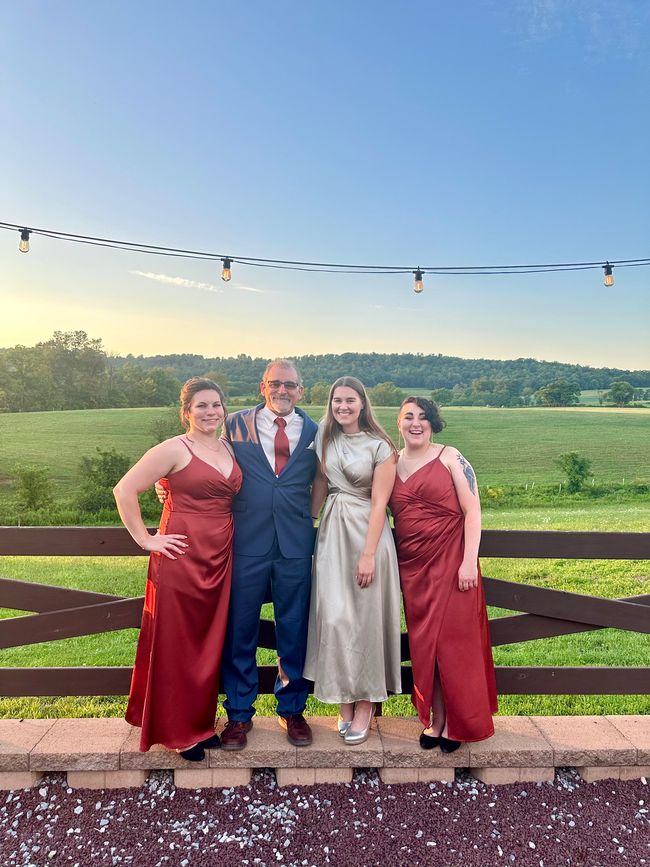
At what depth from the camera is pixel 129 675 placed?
296 centimetres

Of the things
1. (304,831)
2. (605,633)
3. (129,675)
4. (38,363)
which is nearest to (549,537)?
(304,831)

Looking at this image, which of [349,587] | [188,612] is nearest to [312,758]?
[349,587]

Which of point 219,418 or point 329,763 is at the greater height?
point 219,418

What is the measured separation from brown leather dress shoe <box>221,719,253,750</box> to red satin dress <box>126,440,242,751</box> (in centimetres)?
13

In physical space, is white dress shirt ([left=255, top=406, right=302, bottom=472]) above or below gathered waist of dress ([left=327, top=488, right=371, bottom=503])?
above

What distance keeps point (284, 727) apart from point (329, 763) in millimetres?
321

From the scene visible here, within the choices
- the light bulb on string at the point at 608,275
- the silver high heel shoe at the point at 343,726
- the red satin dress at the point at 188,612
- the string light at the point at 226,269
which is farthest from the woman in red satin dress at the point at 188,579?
the light bulb on string at the point at 608,275

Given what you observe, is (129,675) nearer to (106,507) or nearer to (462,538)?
(462,538)

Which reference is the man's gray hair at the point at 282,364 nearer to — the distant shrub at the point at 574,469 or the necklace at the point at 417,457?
the necklace at the point at 417,457

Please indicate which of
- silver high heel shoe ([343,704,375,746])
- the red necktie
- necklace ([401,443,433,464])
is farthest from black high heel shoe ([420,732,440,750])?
the red necktie

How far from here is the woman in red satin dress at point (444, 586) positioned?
2654 mm

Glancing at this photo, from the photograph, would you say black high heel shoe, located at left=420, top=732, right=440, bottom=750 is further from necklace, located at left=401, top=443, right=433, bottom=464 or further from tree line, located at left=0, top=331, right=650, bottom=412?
tree line, located at left=0, top=331, right=650, bottom=412

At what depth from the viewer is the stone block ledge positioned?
268 centimetres

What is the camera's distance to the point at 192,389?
266 centimetres
